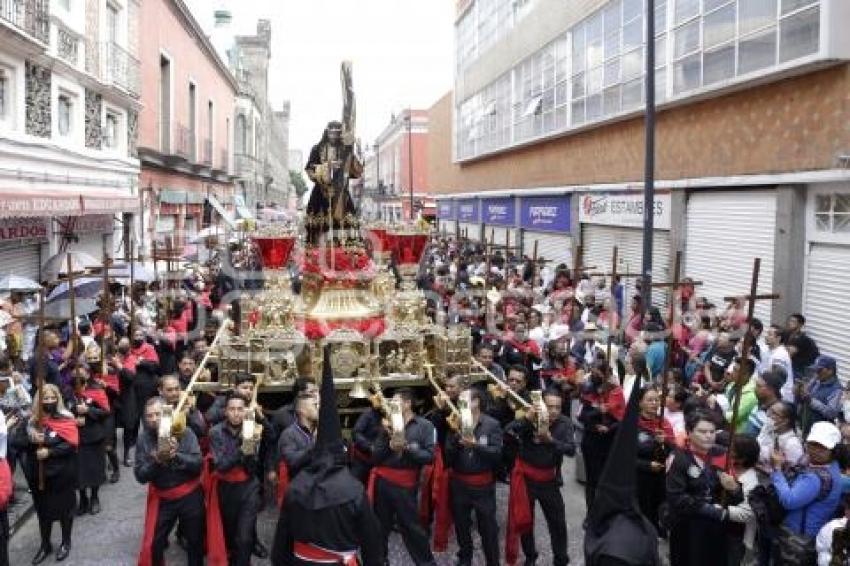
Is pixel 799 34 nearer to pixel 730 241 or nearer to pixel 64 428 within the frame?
pixel 730 241

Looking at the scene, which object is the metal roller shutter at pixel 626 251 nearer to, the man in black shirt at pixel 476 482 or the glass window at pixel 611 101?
the glass window at pixel 611 101

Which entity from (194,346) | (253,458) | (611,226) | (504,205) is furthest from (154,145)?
(253,458)

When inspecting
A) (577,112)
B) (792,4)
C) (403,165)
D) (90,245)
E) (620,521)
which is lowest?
(620,521)

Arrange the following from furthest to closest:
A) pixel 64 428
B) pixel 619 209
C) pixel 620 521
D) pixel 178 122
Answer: pixel 178 122, pixel 619 209, pixel 64 428, pixel 620 521

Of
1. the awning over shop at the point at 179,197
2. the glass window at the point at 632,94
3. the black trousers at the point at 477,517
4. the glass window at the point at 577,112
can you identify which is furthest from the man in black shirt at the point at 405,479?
the awning over shop at the point at 179,197

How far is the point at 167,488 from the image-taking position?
19.7 ft

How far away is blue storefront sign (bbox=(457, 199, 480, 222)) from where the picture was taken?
33688mm

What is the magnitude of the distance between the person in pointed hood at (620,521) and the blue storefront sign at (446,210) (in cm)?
3489

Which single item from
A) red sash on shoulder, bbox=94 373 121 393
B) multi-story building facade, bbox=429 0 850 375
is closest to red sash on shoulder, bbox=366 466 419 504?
red sash on shoulder, bbox=94 373 121 393

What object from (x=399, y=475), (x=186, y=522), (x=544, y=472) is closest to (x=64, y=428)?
(x=186, y=522)

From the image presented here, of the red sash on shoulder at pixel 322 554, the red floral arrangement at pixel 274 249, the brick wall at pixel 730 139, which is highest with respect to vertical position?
the brick wall at pixel 730 139

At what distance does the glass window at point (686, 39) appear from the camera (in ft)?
45.7

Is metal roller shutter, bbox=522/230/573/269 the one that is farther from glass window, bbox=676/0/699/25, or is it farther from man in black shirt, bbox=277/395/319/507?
man in black shirt, bbox=277/395/319/507

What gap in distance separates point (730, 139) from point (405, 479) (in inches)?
367
